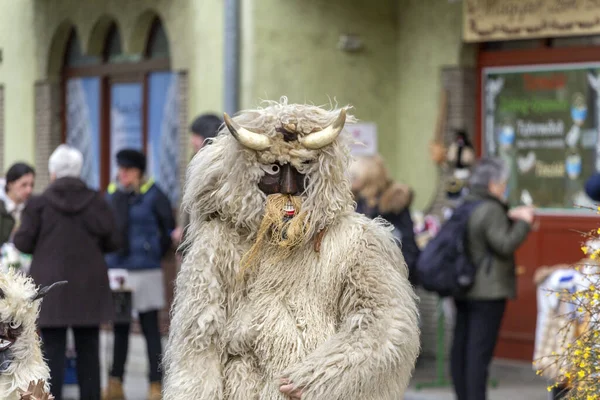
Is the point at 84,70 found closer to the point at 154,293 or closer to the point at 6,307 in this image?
the point at 154,293

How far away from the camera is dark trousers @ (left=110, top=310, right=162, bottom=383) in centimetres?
958

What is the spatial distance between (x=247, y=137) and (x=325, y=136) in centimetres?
29

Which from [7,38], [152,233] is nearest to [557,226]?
[152,233]

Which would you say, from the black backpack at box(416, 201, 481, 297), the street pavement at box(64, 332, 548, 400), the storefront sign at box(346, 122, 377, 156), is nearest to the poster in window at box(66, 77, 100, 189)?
the street pavement at box(64, 332, 548, 400)

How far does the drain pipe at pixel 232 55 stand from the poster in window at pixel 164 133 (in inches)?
66.5

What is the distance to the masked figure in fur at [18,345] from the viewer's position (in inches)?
179

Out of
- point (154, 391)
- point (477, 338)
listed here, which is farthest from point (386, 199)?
point (154, 391)

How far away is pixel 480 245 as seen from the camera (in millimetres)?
8156

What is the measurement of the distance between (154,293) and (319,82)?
299cm

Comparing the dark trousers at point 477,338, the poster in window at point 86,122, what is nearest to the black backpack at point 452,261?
the dark trousers at point 477,338

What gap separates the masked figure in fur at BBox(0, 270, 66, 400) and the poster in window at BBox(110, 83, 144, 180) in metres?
8.98

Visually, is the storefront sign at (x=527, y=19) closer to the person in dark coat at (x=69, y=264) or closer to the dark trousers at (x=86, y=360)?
the person in dark coat at (x=69, y=264)

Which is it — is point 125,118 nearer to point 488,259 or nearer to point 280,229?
point 488,259

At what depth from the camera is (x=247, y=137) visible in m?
4.55
